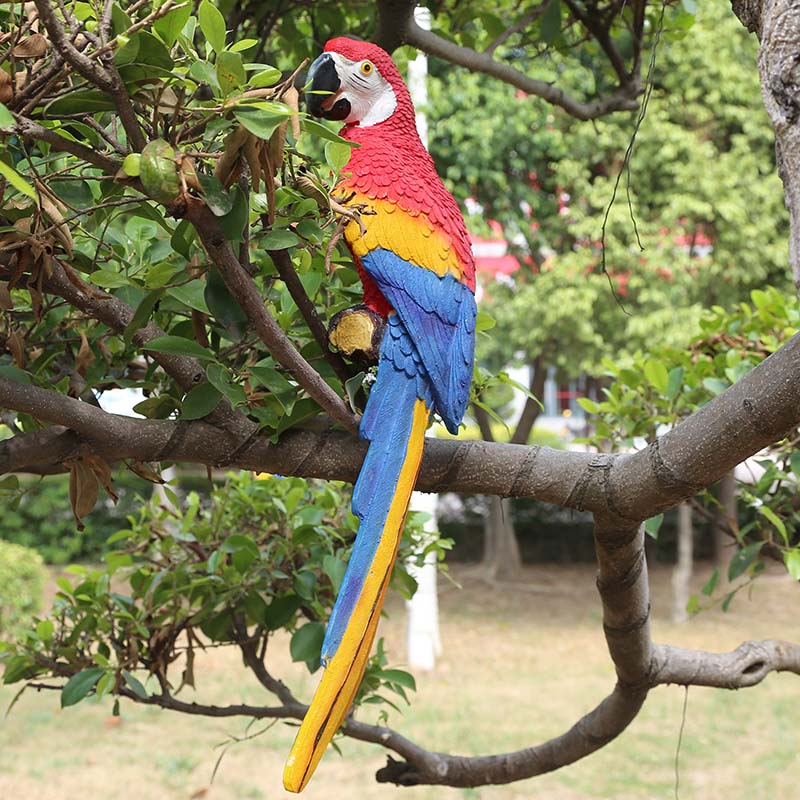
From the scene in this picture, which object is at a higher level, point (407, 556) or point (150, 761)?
point (407, 556)

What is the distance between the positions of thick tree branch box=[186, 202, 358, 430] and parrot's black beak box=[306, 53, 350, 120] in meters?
0.36

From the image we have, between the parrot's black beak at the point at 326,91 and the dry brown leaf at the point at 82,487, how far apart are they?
459mm

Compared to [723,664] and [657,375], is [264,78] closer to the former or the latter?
[657,375]

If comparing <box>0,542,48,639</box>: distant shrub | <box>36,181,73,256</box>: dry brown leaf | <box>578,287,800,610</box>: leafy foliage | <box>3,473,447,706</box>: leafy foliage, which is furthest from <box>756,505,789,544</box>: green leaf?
<box>0,542,48,639</box>: distant shrub

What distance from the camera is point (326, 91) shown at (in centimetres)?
104

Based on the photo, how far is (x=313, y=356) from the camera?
3.34 feet

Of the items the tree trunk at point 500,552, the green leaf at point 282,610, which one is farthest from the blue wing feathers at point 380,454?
the tree trunk at point 500,552

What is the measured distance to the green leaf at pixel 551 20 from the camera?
1.76 metres

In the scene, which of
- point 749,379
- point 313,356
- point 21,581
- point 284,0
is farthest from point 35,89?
point 21,581

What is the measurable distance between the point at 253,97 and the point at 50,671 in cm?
131

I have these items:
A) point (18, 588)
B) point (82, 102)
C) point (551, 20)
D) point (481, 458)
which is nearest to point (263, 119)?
point (82, 102)

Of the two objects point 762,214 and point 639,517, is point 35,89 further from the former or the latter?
point 762,214

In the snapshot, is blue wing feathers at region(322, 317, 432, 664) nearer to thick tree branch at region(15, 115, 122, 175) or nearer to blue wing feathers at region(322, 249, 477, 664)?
blue wing feathers at region(322, 249, 477, 664)

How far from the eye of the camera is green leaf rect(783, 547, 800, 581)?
154cm
